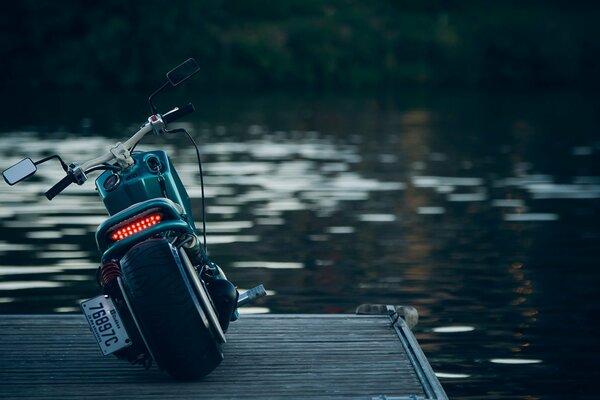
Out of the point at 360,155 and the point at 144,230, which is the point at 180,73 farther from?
the point at 360,155

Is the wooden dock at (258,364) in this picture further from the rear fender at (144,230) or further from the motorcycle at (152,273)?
the rear fender at (144,230)

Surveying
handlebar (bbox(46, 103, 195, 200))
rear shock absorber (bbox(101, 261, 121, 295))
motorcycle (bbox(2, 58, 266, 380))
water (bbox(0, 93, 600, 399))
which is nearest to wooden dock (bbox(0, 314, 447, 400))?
motorcycle (bbox(2, 58, 266, 380))

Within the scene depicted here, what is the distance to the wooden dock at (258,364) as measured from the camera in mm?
6375

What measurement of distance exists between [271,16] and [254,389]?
209 ft

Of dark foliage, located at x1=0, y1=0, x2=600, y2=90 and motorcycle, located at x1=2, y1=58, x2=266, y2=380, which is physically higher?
motorcycle, located at x1=2, y1=58, x2=266, y2=380

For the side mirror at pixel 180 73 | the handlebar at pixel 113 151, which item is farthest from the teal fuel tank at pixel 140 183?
the side mirror at pixel 180 73

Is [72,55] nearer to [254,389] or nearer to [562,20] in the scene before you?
[562,20]

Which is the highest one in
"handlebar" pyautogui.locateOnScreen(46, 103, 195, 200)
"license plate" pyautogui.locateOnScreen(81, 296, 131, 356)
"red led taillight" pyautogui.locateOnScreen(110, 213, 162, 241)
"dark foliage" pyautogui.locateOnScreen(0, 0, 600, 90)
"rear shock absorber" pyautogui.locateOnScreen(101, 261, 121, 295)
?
"handlebar" pyautogui.locateOnScreen(46, 103, 195, 200)

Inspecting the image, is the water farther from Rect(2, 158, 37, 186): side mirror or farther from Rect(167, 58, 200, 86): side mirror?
Rect(2, 158, 37, 186): side mirror

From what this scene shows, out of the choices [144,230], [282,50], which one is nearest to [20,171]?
[144,230]

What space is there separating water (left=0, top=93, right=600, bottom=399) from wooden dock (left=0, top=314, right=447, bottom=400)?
0.81 metres

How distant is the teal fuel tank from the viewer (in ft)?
22.6

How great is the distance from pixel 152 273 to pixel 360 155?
66.3ft

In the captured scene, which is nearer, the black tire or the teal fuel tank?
the black tire
